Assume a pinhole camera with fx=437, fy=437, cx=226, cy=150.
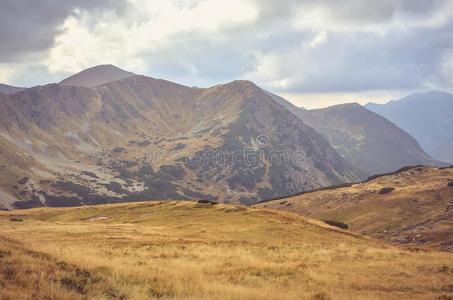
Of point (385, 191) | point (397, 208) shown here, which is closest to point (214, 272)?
point (397, 208)

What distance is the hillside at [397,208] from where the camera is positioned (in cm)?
7581

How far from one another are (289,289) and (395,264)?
40.2 ft

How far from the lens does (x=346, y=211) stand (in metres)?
109

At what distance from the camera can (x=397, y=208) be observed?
9769 cm

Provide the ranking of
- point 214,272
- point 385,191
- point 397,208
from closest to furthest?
point 214,272
point 397,208
point 385,191

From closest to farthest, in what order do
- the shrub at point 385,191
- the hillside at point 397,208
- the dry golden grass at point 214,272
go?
the dry golden grass at point 214,272
the hillside at point 397,208
the shrub at point 385,191

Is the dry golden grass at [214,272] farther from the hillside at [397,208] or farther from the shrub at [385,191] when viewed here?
the shrub at [385,191]

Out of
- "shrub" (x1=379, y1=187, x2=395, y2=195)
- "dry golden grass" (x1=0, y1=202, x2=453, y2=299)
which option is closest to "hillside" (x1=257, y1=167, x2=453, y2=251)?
"shrub" (x1=379, y1=187, x2=395, y2=195)

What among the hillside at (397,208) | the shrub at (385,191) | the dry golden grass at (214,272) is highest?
the dry golden grass at (214,272)

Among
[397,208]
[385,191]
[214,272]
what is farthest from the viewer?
[385,191]

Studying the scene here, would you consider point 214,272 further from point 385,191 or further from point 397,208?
point 385,191

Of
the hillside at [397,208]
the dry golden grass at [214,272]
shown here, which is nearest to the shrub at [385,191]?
the hillside at [397,208]

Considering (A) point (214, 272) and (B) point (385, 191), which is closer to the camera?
(A) point (214, 272)

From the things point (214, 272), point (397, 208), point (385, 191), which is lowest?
point (397, 208)
